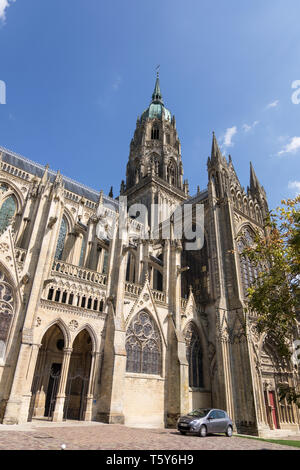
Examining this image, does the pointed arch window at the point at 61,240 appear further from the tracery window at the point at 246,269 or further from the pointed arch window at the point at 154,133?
the pointed arch window at the point at 154,133

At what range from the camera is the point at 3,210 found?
25000 millimetres

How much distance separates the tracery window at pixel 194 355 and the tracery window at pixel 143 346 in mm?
3261

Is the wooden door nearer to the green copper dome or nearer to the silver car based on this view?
the silver car

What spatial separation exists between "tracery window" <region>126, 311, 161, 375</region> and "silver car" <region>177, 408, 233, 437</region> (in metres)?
6.28

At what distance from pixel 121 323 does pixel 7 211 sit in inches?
549

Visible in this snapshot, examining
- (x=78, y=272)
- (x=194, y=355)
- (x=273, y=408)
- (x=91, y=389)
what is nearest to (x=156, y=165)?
(x=78, y=272)

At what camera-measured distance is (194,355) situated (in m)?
23.9

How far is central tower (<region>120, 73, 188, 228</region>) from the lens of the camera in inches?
1718

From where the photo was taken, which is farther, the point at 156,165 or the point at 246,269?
the point at 156,165

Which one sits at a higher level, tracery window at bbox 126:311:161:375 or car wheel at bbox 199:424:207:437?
tracery window at bbox 126:311:161:375

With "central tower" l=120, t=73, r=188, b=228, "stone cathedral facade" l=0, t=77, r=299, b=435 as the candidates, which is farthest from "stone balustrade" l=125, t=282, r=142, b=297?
"central tower" l=120, t=73, r=188, b=228

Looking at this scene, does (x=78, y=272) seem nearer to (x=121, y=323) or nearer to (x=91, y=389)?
(x=121, y=323)

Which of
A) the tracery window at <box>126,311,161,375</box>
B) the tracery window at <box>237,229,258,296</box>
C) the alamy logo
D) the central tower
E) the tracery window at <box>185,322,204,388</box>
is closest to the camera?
the tracery window at <box>126,311,161,375</box>
